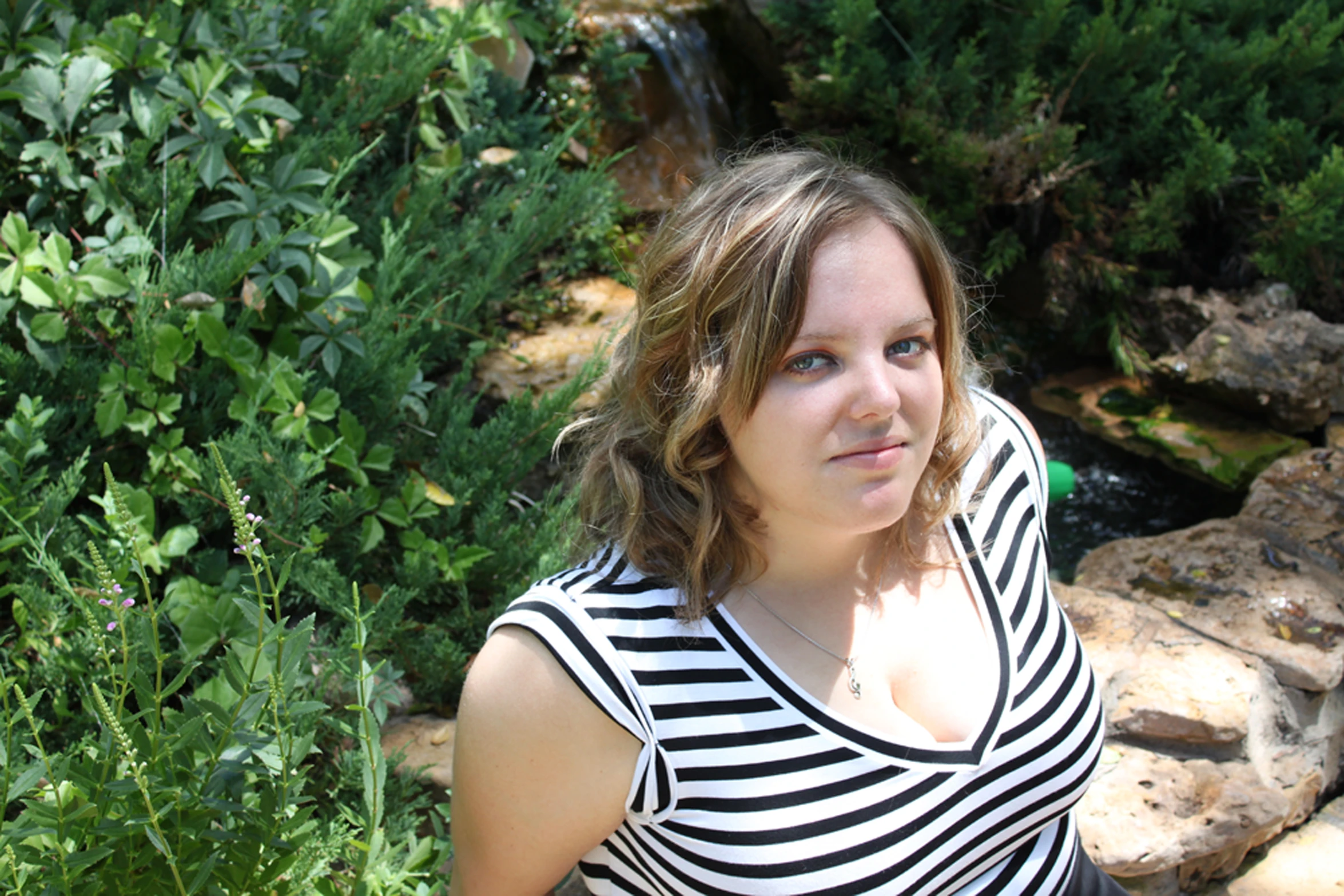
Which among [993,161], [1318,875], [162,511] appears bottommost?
[1318,875]

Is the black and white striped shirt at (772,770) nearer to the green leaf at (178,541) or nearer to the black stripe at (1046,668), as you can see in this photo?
the black stripe at (1046,668)

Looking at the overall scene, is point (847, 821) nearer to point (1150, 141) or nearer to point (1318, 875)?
point (1318, 875)

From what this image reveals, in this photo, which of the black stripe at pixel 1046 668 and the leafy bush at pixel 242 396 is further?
the leafy bush at pixel 242 396

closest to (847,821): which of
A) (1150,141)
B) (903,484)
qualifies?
(903,484)

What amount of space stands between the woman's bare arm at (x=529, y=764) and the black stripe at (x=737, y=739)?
0.18 feet

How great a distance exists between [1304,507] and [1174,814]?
1711mm

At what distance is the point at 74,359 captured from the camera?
2.16 meters

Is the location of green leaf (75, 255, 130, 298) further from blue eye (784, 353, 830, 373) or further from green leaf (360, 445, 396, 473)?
blue eye (784, 353, 830, 373)

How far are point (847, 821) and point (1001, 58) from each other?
4694 mm

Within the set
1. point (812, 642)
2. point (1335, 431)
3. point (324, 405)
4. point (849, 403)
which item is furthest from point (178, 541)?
point (1335, 431)

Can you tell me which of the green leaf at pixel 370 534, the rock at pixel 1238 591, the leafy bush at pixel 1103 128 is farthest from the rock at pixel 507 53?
the rock at pixel 1238 591

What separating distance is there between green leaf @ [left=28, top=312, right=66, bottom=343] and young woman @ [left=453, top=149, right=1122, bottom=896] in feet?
4.42

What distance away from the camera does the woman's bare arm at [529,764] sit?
1253 mm

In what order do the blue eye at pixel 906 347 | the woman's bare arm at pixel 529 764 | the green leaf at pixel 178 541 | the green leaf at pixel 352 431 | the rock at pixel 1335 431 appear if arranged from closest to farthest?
the woman's bare arm at pixel 529 764, the blue eye at pixel 906 347, the green leaf at pixel 178 541, the green leaf at pixel 352 431, the rock at pixel 1335 431
